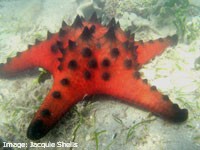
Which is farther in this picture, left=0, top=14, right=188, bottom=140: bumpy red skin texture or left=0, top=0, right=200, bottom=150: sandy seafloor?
left=0, top=0, right=200, bottom=150: sandy seafloor

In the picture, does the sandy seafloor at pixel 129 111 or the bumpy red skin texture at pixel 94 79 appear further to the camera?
the sandy seafloor at pixel 129 111

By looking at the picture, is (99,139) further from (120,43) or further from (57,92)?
(120,43)

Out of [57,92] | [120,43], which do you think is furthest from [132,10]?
[57,92]

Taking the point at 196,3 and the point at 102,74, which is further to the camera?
the point at 196,3

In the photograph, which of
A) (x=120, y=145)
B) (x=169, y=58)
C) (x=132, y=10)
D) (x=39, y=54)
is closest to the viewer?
(x=120, y=145)

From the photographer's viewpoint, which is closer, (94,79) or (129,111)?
(94,79)

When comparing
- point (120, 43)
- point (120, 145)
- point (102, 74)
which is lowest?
point (120, 145)

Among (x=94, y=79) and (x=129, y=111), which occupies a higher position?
(x=94, y=79)

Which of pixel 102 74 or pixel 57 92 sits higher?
pixel 102 74
